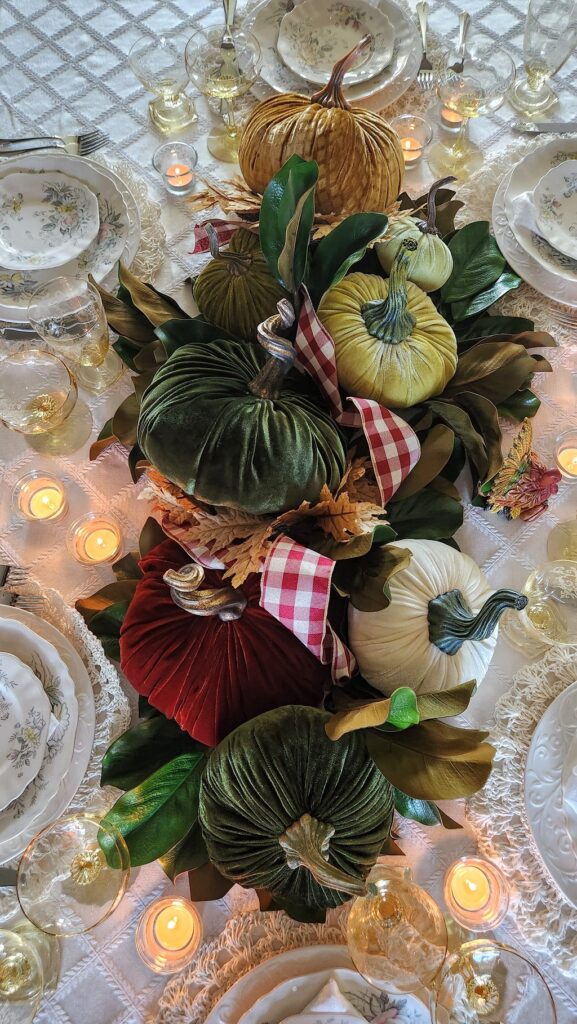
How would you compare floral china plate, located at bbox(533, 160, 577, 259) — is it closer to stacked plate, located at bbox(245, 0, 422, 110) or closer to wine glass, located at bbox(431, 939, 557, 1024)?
stacked plate, located at bbox(245, 0, 422, 110)

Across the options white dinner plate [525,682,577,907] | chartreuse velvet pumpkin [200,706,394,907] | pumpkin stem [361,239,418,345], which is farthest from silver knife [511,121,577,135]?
chartreuse velvet pumpkin [200,706,394,907]

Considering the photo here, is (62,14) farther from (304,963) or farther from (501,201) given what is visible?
(304,963)

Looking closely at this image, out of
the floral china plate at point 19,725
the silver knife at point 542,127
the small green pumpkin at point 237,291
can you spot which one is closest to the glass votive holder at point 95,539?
the floral china plate at point 19,725

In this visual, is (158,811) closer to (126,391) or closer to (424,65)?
(126,391)

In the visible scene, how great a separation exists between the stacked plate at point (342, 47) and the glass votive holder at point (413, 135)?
2.3 inches

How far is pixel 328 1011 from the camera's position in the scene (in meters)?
0.51

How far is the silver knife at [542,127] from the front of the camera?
916 mm

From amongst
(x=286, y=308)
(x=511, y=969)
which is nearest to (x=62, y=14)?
(x=286, y=308)

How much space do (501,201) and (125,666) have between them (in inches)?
26.3

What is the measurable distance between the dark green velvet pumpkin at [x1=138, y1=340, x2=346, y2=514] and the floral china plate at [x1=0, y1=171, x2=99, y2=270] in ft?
1.27

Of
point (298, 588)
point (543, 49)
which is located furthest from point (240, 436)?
point (543, 49)

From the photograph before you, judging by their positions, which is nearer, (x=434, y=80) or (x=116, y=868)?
(x=116, y=868)

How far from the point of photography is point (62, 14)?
1.12 metres

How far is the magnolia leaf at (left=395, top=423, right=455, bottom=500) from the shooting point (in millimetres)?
595
